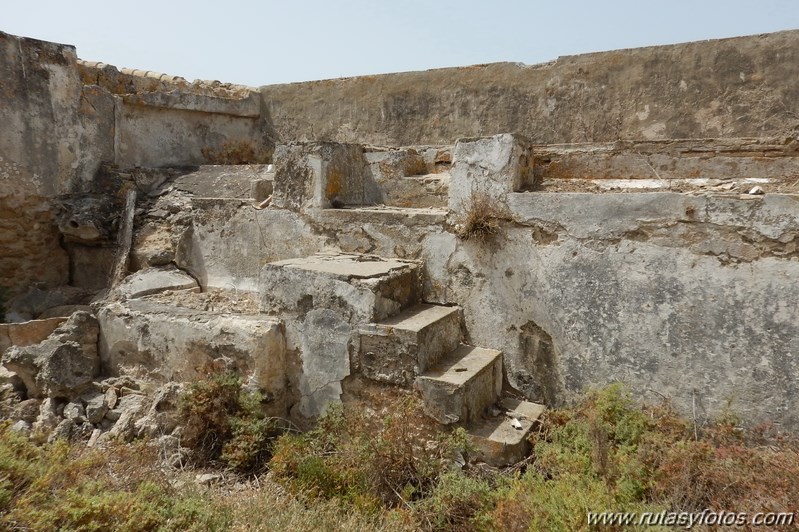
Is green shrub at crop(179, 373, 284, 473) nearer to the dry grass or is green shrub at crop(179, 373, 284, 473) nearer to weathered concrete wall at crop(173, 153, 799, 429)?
weathered concrete wall at crop(173, 153, 799, 429)

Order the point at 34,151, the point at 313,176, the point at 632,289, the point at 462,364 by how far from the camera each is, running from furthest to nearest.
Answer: the point at 34,151 < the point at 313,176 < the point at 462,364 < the point at 632,289

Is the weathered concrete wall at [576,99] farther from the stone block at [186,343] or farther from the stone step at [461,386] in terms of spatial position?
the stone block at [186,343]

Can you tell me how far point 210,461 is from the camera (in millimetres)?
3494

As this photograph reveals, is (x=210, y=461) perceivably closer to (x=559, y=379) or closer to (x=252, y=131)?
(x=559, y=379)

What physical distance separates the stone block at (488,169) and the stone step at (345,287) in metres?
0.64

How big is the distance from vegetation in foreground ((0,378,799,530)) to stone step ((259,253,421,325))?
64 centimetres

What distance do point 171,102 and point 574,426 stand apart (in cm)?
581

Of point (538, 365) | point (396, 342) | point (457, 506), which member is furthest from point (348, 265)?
point (457, 506)

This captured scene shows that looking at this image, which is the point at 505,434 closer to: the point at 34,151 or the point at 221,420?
the point at 221,420

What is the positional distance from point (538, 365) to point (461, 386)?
770mm

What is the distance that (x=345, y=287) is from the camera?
11.5 ft

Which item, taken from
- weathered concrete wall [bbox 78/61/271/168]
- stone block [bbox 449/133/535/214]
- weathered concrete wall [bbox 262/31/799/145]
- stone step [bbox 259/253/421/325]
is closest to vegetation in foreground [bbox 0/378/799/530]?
stone step [bbox 259/253/421/325]

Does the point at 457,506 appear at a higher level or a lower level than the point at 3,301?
lower

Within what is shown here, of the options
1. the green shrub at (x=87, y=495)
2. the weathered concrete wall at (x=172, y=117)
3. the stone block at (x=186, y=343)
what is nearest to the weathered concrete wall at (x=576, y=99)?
the weathered concrete wall at (x=172, y=117)
